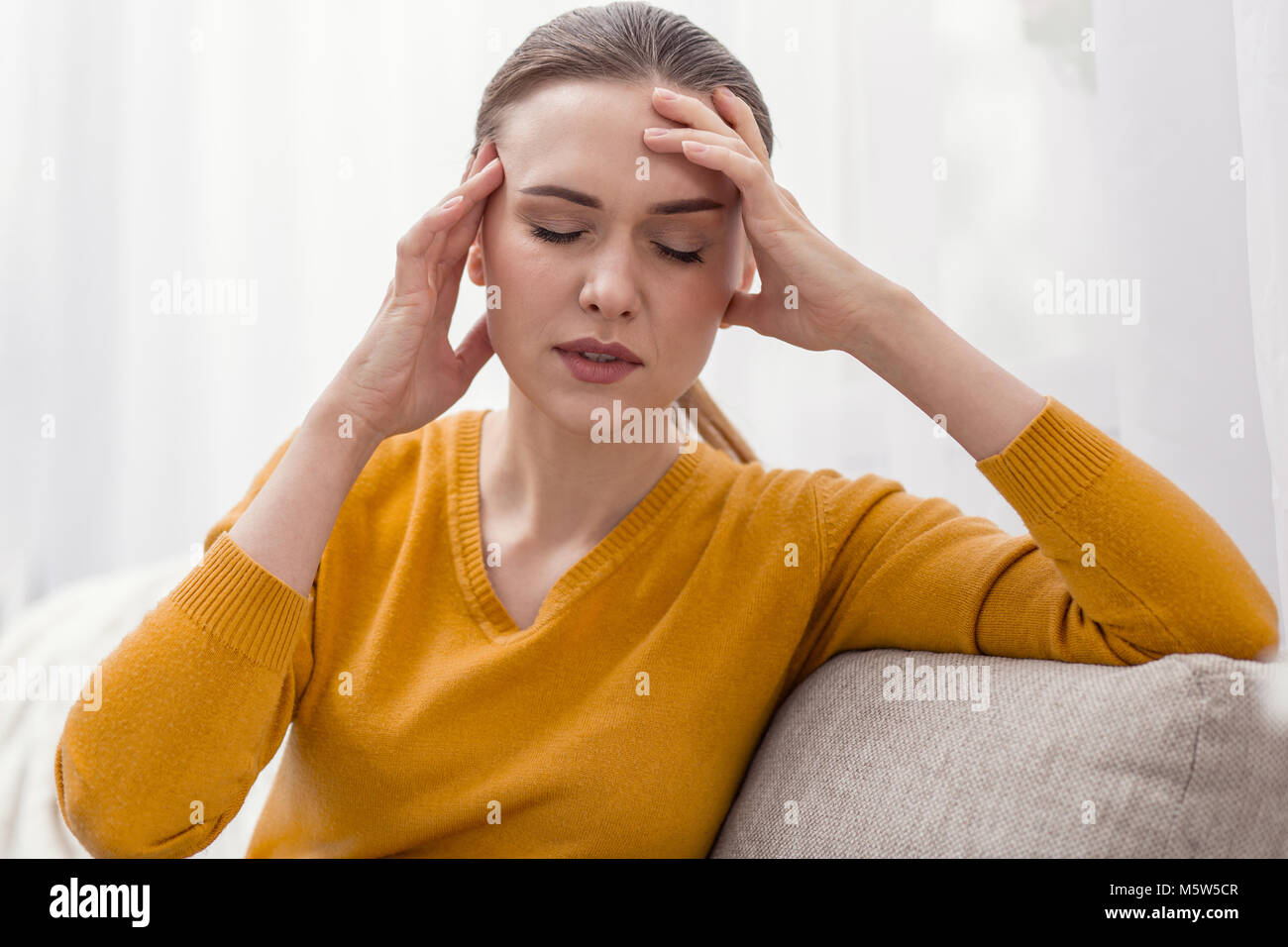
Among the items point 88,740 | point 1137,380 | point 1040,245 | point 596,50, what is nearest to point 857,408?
point 1040,245

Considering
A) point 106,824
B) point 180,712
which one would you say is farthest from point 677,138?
point 106,824

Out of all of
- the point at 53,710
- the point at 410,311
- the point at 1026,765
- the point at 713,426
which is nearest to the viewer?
the point at 1026,765

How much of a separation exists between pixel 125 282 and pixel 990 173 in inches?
68.8

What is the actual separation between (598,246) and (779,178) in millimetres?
896

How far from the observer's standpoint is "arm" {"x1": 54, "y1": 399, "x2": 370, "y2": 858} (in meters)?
0.95

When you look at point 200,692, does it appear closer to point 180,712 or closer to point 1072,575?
point 180,712

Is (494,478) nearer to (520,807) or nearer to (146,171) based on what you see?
(520,807)

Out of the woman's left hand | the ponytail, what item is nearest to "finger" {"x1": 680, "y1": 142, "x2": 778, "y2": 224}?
the woman's left hand

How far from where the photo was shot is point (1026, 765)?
859 millimetres

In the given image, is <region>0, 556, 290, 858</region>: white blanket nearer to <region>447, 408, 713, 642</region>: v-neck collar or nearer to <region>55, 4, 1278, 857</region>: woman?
<region>55, 4, 1278, 857</region>: woman

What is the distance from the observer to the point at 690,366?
1.09 metres

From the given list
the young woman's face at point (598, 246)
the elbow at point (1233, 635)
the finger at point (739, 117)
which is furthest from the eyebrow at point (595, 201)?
the elbow at point (1233, 635)

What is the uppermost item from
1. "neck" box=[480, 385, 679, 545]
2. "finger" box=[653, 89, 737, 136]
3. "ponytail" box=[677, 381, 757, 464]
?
"finger" box=[653, 89, 737, 136]

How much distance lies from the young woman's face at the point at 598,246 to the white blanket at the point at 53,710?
0.92 metres
